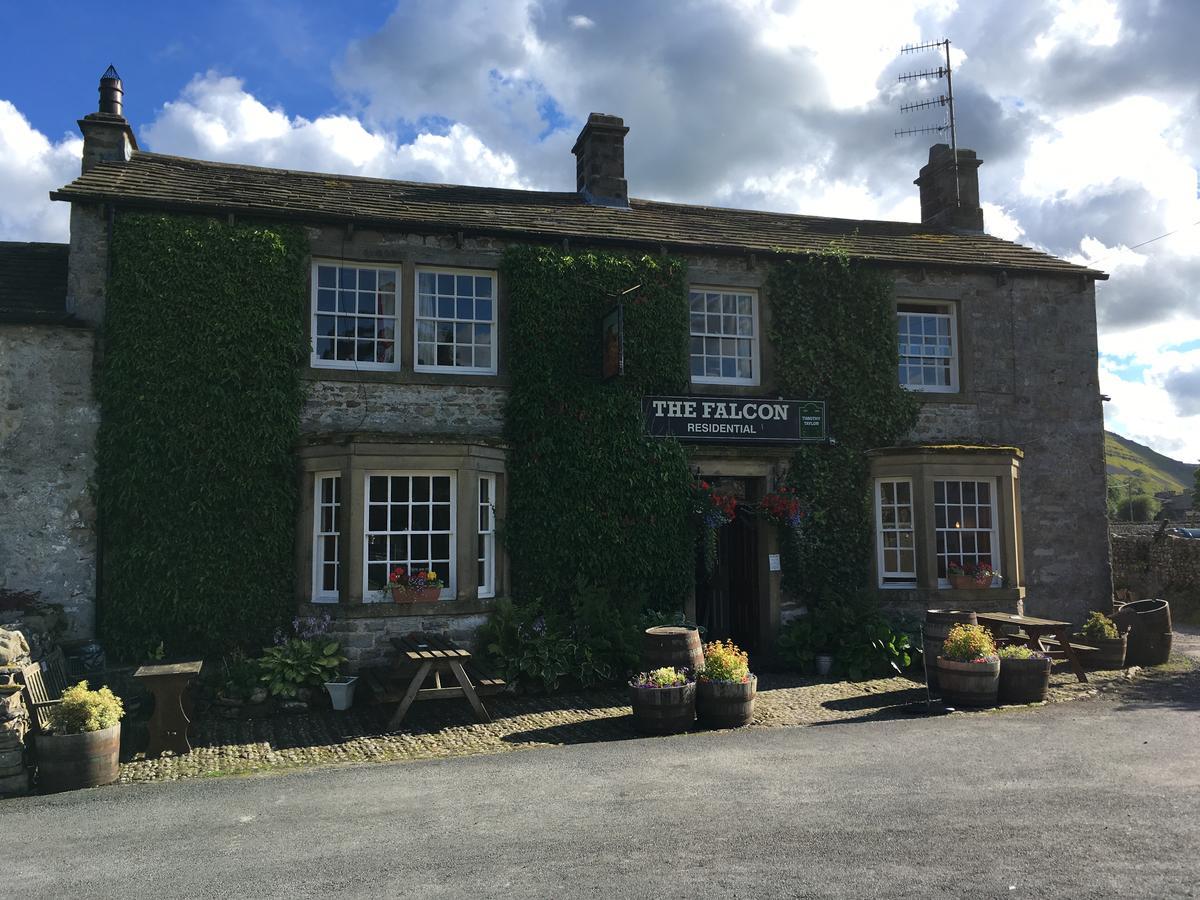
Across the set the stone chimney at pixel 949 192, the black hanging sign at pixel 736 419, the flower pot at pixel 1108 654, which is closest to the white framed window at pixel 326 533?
the black hanging sign at pixel 736 419

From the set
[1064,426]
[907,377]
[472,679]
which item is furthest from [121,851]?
[1064,426]

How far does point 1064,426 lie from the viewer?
13.8 meters

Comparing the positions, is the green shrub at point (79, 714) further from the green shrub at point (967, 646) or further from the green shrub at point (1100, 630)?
the green shrub at point (1100, 630)

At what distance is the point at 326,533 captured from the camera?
422 inches

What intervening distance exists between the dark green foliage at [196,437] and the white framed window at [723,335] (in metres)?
5.63

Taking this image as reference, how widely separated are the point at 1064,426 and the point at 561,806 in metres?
11.2

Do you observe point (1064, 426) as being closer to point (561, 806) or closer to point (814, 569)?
point (814, 569)

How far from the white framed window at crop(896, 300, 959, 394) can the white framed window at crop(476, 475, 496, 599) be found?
672cm

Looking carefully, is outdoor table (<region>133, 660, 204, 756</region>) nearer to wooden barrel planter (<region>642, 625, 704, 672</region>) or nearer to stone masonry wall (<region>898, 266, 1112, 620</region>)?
wooden barrel planter (<region>642, 625, 704, 672</region>)

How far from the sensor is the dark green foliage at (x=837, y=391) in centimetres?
1254

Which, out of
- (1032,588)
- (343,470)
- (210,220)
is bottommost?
(1032,588)

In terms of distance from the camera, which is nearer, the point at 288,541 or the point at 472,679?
the point at 472,679

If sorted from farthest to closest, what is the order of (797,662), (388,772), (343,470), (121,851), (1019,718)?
(797,662) → (343,470) → (1019,718) → (388,772) → (121,851)

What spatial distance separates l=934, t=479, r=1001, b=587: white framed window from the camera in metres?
12.8
